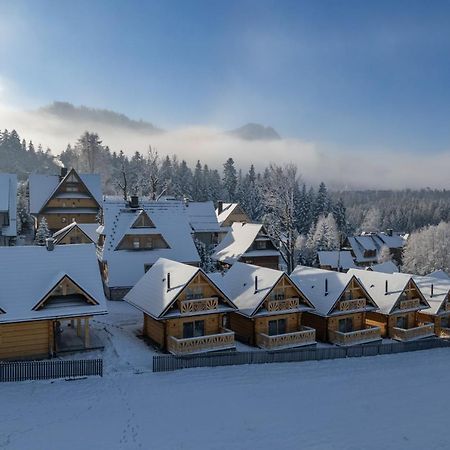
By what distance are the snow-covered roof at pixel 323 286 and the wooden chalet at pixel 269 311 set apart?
1.63 meters

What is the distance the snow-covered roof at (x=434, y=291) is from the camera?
37344 millimetres

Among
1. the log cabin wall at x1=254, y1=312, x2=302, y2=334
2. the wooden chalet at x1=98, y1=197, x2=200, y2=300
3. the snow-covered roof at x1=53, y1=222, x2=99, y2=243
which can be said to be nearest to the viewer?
the log cabin wall at x1=254, y1=312, x2=302, y2=334

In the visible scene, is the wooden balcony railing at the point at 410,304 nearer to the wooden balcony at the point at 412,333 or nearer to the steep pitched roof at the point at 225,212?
the wooden balcony at the point at 412,333

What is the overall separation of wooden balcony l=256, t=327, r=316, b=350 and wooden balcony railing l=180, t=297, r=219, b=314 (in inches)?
158

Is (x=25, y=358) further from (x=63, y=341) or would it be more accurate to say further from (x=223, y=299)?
(x=223, y=299)

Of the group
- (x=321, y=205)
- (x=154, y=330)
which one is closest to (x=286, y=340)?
(x=154, y=330)

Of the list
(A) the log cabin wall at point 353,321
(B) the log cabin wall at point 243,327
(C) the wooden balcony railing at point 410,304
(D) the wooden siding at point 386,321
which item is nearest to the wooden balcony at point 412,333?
(D) the wooden siding at point 386,321

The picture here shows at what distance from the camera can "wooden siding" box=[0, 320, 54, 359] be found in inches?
901

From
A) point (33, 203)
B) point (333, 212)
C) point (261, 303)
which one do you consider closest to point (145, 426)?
point (261, 303)

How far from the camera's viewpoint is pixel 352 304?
32281 millimetres

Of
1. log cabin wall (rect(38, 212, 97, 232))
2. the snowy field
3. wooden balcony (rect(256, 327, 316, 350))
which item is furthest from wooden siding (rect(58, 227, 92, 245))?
wooden balcony (rect(256, 327, 316, 350))

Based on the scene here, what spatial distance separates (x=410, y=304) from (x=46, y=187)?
48192mm

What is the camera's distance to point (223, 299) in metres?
27.5

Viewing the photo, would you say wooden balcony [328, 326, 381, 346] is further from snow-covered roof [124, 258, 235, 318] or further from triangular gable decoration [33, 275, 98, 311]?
triangular gable decoration [33, 275, 98, 311]
